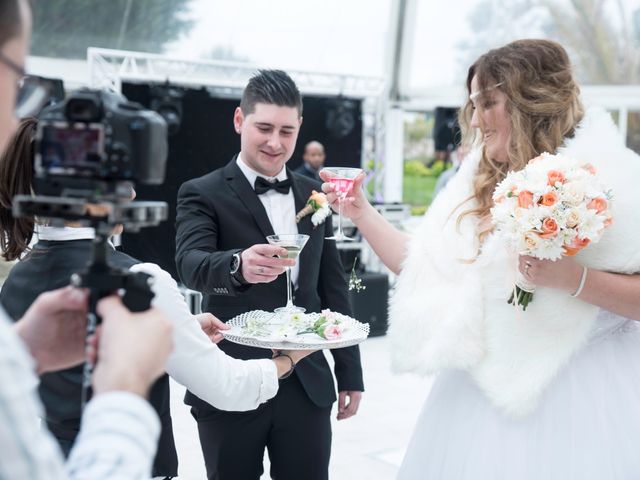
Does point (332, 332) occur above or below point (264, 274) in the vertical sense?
below

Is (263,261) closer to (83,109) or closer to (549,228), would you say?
(549,228)

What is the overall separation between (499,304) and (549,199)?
0.39 m

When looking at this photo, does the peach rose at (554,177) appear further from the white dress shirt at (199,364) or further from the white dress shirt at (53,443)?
the white dress shirt at (53,443)

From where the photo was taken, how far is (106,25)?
10.2 meters

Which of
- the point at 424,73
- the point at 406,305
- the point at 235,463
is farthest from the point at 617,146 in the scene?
the point at 424,73

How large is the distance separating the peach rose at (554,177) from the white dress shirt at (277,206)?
1.02 m

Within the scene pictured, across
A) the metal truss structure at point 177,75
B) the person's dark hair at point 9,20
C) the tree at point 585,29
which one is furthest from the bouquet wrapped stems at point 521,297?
the tree at point 585,29

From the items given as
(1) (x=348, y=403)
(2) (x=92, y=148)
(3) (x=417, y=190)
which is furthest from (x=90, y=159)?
(3) (x=417, y=190)

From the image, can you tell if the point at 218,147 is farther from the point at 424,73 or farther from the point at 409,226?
the point at 424,73

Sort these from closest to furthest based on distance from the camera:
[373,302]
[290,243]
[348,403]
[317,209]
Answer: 1. [290,243]
2. [317,209]
3. [348,403]
4. [373,302]

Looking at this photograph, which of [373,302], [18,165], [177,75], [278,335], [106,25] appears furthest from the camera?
[106,25]

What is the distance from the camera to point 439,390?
2.51 metres

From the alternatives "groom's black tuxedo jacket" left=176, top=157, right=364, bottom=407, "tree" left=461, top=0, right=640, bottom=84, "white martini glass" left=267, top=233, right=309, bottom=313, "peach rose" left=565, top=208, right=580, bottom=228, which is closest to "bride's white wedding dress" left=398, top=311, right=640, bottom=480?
"peach rose" left=565, top=208, right=580, bottom=228

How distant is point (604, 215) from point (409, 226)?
702 centimetres
